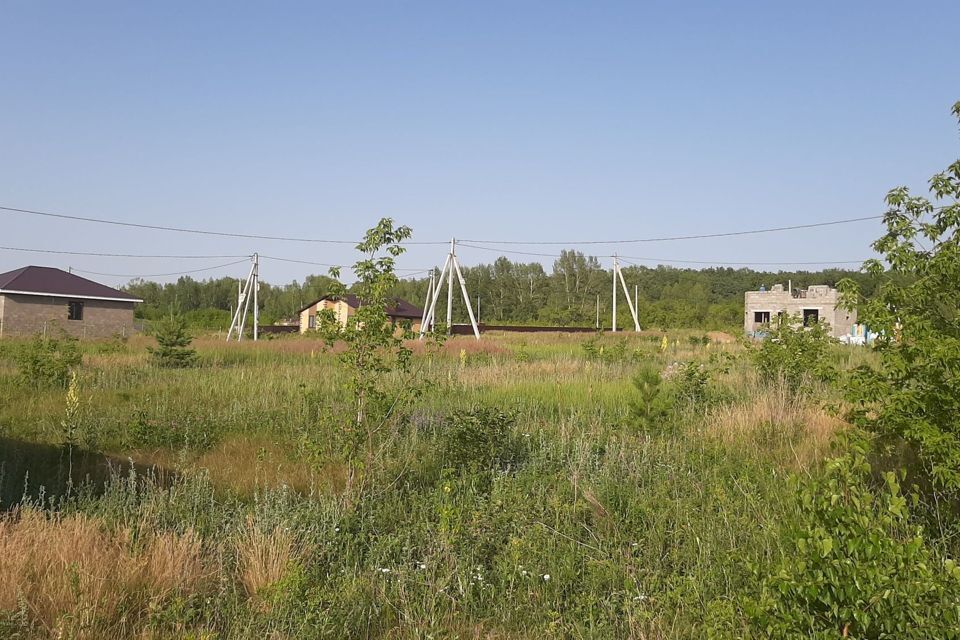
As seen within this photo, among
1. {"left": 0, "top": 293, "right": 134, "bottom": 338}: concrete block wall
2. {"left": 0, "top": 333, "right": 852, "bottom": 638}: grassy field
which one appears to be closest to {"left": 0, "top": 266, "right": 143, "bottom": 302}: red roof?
{"left": 0, "top": 293, "right": 134, "bottom": 338}: concrete block wall

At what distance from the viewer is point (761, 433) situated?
7293 mm

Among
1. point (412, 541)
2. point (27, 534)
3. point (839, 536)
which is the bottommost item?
point (412, 541)

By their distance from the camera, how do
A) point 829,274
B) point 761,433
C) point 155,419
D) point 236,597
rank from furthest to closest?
point 829,274 < point 155,419 < point 761,433 < point 236,597

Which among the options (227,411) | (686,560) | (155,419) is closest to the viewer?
(686,560)

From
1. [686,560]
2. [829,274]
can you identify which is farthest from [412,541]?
[829,274]

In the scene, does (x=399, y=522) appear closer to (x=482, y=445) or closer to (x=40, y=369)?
(x=482, y=445)

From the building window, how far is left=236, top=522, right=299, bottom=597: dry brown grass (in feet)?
115

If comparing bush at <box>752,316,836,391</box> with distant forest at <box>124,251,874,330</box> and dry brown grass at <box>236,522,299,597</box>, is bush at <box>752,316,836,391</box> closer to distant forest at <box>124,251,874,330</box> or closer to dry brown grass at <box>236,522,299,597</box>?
dry brown grass at <box>236,522,299,597</box>

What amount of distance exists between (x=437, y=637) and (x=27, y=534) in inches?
93.2

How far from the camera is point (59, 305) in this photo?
31984 mm

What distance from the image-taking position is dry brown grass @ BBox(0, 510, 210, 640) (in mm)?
2961

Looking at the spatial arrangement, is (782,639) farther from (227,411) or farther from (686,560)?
(227,411)

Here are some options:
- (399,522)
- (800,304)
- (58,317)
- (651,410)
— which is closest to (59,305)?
(58,317)

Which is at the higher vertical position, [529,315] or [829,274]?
[829,274]
